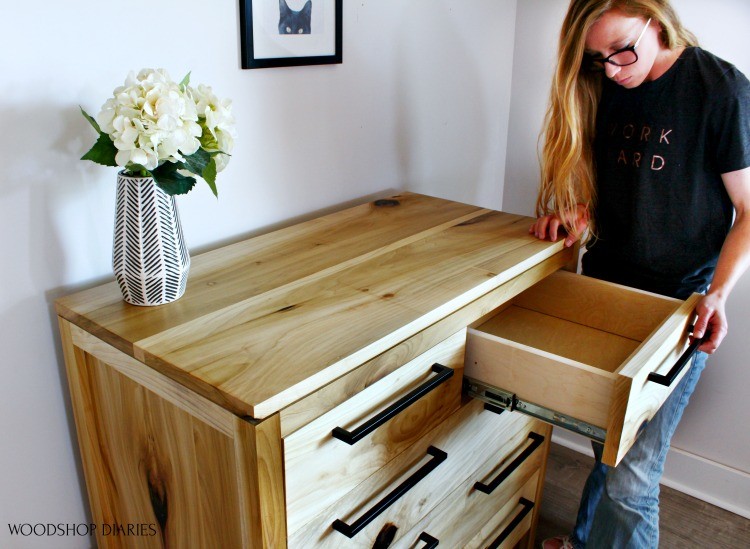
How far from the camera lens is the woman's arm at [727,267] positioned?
1278mm

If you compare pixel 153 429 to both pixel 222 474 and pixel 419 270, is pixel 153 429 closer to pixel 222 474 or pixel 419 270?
pixel 222 474

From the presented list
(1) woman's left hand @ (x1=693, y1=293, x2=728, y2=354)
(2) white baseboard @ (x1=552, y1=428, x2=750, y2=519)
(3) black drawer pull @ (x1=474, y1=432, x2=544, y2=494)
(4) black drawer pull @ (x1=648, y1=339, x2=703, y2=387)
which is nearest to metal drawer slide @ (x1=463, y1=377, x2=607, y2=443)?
(4) black drawer pull @ (x1=648, y1=339, x2=703, y2=387)

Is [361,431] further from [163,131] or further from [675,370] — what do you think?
[675,370]

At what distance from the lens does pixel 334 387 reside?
89 cm

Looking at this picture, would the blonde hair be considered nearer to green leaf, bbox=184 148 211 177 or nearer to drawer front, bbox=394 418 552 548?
drawer front, bbox=394 418 552 548

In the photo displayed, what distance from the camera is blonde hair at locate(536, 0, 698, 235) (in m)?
1.36

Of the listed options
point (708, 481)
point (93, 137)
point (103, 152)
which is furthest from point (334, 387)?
point (708, 481)

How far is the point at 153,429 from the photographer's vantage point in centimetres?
99

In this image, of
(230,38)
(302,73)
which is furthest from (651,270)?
(230,38)

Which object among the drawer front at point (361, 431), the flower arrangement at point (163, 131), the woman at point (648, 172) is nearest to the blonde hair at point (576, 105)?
the woman at point (648, 172)

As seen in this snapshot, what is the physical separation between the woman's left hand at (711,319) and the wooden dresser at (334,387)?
0.11 feet

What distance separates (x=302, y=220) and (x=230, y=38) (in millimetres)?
428

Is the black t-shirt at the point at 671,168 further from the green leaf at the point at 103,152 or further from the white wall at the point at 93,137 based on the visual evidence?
the green leaf at the point at 103,152

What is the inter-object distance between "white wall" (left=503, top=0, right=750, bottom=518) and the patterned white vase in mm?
1348
